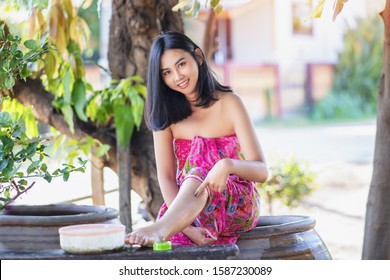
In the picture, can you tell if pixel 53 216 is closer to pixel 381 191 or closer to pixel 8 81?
pixel 8 81

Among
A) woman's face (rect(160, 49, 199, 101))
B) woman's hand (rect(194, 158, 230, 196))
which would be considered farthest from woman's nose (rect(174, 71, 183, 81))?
woman's hand (rect(194, 158, 230, 196))

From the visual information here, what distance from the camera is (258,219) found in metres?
3.06

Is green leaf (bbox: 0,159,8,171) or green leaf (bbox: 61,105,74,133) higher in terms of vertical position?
green leaf (bbox: 61,105,74,133)

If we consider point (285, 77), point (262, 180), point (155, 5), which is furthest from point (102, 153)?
point (285, 77)

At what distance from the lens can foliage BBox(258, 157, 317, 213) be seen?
615 cm

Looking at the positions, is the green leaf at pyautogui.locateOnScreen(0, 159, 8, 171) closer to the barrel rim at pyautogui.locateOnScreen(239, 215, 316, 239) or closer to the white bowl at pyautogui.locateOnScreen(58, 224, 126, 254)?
the white bowl at pyautogui.locateOnScreen(58, 224, 126, 254)

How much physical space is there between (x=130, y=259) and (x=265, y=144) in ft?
38.7

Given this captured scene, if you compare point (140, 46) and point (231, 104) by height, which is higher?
point (140, 46)

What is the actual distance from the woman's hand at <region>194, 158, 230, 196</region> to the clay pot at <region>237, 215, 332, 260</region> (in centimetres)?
19

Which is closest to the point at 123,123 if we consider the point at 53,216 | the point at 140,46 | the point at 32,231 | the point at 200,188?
the point at 140,46

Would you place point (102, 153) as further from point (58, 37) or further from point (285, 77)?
point (285, 77)

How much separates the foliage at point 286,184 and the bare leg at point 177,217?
140 inches

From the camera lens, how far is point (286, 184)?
244 inches

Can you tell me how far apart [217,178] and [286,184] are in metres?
3.66
